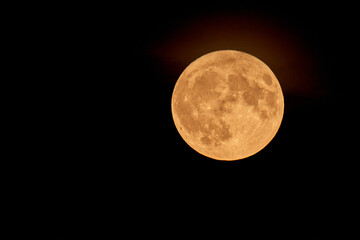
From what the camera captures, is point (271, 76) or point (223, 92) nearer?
point (223, 92)

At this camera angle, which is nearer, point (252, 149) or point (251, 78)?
point (251, 78)

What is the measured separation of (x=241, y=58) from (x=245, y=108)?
0.32m

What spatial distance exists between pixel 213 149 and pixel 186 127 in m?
0.21

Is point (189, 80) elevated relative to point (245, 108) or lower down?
elevated

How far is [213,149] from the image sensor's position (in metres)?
1.86

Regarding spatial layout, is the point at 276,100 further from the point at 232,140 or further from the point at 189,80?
the point at 189,80

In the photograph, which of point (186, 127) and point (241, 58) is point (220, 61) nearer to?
point (241, 58)

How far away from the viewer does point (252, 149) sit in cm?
188

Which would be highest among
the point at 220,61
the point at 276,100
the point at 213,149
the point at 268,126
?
the point at 220,61

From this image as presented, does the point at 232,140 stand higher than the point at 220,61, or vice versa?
the point at 220,61

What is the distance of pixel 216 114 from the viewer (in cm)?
170

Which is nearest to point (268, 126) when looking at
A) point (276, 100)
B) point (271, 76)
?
point (276, 100)

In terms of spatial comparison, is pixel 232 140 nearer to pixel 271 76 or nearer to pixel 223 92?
pixel 223 92

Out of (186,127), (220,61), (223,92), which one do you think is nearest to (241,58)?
(220,61)
